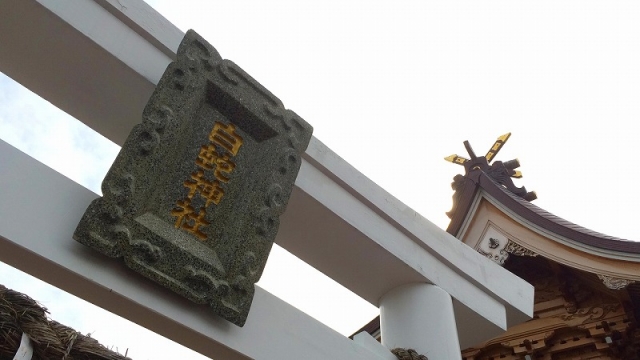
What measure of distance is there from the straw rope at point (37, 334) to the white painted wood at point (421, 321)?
188 cm

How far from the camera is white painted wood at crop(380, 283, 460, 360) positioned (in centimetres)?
316

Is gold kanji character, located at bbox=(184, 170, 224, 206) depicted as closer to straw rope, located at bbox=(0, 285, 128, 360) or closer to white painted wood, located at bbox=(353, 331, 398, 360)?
straw rope, located at bbox=(0, 285, 128, 360)

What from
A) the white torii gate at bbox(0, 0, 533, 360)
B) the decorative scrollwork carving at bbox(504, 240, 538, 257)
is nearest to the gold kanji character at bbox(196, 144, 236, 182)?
the white torii gate at bbox(0, 0, 533, 360)

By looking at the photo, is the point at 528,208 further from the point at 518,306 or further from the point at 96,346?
the point at 96,346

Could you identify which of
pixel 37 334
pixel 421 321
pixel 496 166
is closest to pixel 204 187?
pixel 37 334

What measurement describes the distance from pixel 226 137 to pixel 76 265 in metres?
0.90

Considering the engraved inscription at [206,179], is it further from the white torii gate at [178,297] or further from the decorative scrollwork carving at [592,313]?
the decorative scrollwork carving at [592,313]

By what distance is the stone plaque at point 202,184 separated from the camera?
7.08 feet

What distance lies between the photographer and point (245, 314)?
7.73ft

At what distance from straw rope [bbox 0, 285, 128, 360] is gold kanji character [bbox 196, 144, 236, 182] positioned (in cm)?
94

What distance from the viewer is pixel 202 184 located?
250 centimetres

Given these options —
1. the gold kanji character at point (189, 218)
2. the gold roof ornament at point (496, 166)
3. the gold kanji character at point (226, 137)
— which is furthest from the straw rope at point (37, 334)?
the gold roof ornament at point (496, 166)

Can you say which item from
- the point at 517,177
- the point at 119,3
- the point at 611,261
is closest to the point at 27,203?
the point at 119,3

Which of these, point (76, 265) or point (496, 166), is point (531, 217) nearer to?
point (496, 166)
